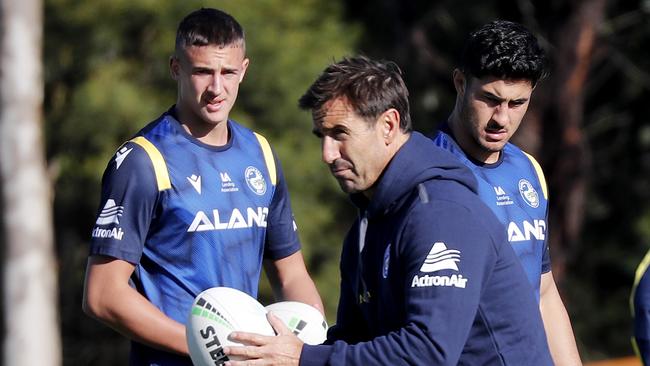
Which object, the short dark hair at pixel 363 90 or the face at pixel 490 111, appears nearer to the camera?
the short dark hair at pixel 363 90

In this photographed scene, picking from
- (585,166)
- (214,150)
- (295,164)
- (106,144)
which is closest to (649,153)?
(585,166)

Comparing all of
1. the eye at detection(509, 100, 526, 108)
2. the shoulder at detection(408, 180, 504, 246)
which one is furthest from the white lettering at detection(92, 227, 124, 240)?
the eye at detection(509, 100, 526, 108)

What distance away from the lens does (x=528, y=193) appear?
209 inches

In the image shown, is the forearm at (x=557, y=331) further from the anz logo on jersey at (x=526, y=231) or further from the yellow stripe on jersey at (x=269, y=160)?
the yellow stripe on jersey at (x=269, y=160)

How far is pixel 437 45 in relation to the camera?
69.2ft

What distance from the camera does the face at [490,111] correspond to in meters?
5.07

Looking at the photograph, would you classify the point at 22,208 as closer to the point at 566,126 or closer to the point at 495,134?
the point at 566,126

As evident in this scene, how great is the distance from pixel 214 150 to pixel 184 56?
389 mm

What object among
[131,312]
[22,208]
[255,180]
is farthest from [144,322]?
[22,208]

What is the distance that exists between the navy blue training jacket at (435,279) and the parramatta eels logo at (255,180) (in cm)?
119

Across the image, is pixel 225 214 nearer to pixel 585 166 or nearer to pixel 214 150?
pixel 214 150

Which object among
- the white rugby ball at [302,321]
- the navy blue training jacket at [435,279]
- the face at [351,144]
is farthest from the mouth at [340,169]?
the white rugby ball at [302,321]

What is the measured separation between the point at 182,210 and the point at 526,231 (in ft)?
4.43

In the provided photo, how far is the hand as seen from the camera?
3.92 meters
